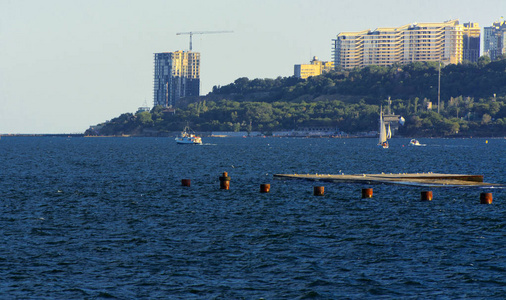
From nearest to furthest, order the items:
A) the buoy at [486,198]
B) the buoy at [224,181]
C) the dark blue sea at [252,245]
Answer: the dark blue sea at [252,245], the buoy at [486,198], the buoy at [224,181]

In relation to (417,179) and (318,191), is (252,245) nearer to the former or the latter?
(318,191)

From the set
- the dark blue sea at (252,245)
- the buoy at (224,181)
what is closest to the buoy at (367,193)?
the dark blue sea at (252,245)

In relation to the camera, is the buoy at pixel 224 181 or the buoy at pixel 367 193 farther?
the buoy at pixel 224 181

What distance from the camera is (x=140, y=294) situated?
102 ft

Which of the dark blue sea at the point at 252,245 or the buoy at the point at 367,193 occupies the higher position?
the buoy at the point at 367,193

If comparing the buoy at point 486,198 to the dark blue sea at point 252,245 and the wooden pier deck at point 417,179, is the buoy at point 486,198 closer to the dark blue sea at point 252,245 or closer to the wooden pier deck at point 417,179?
the dark blue sea at point 252,245

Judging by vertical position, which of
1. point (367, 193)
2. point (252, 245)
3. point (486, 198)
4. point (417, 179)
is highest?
point (417, 179)

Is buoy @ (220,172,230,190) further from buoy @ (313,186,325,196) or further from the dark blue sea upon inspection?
buoy @ (313,186,325,196)

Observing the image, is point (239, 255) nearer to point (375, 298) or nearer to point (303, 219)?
point (375, 298)

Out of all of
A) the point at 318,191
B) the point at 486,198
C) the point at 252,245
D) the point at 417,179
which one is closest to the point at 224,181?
the point at 318,191

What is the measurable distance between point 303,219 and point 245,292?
22.3 meters

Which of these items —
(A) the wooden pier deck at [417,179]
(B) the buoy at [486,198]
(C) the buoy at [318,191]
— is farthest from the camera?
(A) the wooden pier deck at [417,179]

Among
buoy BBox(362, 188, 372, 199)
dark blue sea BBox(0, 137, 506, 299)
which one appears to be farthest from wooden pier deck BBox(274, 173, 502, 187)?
buoy BBox(362, 188, 372, 199)

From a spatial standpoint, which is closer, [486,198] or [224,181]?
[486,198]
